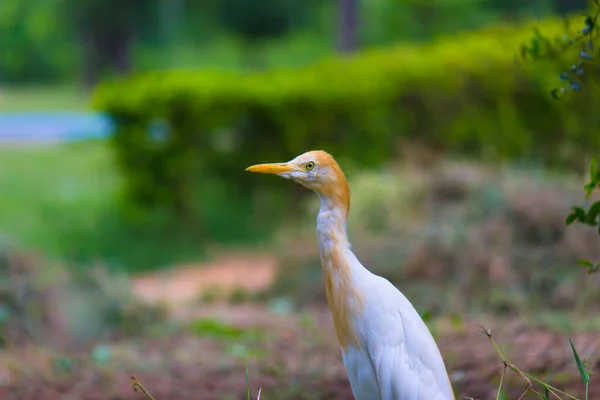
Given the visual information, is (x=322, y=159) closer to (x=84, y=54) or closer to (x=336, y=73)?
(x=336, y=73)

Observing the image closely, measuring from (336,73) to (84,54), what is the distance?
59.2 feet

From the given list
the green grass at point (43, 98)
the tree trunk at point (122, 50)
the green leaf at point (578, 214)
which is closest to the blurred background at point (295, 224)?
the green leaf at point (578, 214)

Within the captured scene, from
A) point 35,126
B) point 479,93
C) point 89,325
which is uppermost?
point 479,93

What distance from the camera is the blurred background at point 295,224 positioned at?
5141 mm

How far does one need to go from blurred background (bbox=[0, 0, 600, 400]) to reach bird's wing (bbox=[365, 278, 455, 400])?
54 cm

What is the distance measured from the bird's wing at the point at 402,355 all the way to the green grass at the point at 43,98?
25.1 metres

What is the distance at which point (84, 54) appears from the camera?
27688 mm

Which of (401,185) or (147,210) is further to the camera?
(147,210)

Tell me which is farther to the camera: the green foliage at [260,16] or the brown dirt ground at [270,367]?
the green foliage at [260,16]

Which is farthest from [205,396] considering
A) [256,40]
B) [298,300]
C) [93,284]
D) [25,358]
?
Result: [256,40]

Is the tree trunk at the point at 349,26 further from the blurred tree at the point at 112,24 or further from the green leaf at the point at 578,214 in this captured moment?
the green leaf at the point at 578,214

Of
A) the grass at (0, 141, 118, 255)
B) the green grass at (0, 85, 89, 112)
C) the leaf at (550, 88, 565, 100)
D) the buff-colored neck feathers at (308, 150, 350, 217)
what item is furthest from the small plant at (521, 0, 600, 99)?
the green grass at (0, 85, 89, 112)

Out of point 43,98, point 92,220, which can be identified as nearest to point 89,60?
point 43,98

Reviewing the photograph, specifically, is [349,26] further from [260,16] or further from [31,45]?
[31,45]
